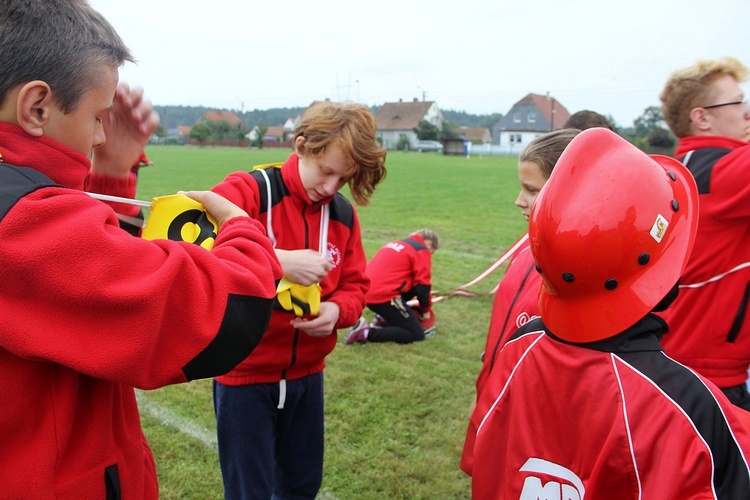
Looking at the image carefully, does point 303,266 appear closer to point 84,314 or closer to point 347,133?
point 347,133

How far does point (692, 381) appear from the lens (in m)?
1.45

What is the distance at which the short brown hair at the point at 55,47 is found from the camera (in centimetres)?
117

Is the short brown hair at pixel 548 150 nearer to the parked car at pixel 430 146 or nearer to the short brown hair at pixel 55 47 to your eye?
the short brown hair at pixel 55 47

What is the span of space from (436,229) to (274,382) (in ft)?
33.7

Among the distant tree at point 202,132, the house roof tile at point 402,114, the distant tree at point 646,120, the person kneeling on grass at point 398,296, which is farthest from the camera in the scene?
the house roof tile at point 402,114

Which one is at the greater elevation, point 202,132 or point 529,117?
point 529,117

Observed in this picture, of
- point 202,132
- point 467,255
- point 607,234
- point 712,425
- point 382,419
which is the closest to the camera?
point 712,425

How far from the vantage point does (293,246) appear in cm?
264

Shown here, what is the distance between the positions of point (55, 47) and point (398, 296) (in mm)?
5400

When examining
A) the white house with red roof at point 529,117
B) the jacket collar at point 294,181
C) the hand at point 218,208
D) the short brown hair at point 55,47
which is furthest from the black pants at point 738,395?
the white house with red roof at point 529,117

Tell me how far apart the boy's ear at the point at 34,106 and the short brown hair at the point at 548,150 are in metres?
1.86

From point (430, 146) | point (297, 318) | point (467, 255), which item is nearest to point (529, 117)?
point (430, 146)

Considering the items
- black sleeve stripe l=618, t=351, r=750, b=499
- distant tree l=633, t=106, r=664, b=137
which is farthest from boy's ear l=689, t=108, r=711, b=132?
distant tree l=633, t=106, r=664, b=137

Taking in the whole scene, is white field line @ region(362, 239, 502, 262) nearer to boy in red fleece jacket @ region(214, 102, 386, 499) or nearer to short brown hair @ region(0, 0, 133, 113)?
boy in red fleece jacket @ region(214, 102, 386, 499)
